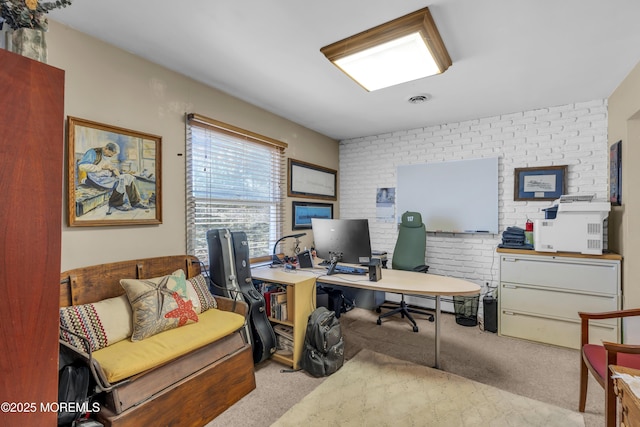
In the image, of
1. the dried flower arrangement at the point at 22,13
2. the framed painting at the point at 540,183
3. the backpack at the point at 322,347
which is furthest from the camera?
the framed painting at the point at 540,183

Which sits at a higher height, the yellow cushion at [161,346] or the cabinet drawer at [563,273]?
the cabinet drawer at [563,273]

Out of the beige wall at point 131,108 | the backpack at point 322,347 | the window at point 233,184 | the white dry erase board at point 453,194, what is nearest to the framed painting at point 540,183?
the white dry erase board at point 453,194

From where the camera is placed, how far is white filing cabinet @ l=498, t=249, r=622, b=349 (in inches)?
106

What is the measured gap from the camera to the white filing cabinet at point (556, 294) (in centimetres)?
269

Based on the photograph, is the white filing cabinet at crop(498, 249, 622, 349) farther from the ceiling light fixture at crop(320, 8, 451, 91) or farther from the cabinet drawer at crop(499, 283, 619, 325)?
the ceiling light fixture at crop(320, 8, 451, 91)

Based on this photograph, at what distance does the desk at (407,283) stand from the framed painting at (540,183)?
1.73 meters

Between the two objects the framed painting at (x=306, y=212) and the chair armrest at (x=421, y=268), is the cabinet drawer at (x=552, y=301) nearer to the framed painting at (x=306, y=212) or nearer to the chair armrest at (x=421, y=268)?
the chair armrest at (x=421, y=268)

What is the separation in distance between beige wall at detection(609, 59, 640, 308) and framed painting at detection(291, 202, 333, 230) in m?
3.25

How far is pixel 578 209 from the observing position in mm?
2727

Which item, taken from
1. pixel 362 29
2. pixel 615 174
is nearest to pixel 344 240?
pixel 362 29

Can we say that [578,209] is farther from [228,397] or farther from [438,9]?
[228,397]

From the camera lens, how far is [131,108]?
2.24m

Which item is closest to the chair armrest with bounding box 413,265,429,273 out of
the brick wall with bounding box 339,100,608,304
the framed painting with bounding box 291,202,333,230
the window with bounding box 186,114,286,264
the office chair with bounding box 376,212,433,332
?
the office chair with bounding box 376,212,433,332

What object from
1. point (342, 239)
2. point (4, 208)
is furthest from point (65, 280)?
point (342, 239)
